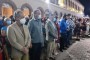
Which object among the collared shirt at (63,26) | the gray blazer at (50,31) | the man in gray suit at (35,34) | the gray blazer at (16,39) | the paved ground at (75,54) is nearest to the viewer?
the gray blazer at (16,39)

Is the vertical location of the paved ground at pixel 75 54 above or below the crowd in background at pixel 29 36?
below

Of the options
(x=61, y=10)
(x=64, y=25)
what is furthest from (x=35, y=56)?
(x=61, y=10)

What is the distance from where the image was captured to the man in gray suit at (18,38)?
508cm

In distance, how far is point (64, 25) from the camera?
1167 cm

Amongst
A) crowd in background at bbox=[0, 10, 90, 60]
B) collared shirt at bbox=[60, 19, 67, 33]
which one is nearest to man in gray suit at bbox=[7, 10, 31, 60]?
crowd in background at bbox=[0, 10, 90, 60]

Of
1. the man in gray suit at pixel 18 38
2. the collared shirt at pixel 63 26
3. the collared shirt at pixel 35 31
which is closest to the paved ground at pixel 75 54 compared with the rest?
the collared shirt at pixel 63 26

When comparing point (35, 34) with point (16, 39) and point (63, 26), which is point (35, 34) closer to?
point (16, 39)

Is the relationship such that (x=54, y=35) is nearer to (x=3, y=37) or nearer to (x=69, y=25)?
(x=3, y=37)

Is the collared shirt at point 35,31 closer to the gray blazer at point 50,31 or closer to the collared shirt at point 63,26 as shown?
the gray blazer at point 50,31

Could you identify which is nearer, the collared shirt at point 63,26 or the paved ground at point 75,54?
the paved ground at point 75,54

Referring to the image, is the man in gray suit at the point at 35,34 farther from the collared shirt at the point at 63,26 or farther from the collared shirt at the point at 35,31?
the collared shirt at the point at 63,26

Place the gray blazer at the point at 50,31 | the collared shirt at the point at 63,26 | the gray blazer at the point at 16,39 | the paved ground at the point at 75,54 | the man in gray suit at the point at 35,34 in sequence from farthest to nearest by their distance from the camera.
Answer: the collared shirt at the point at 63,26
the paved ground at the point at 75,54
the gray blazer at the point at 50,31
the man in gray suit at the point at 35,34
the gray blazer at the point at 16,39

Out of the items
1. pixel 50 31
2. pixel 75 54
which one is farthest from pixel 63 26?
pixel 50 31

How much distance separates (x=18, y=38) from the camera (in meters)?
5.13
